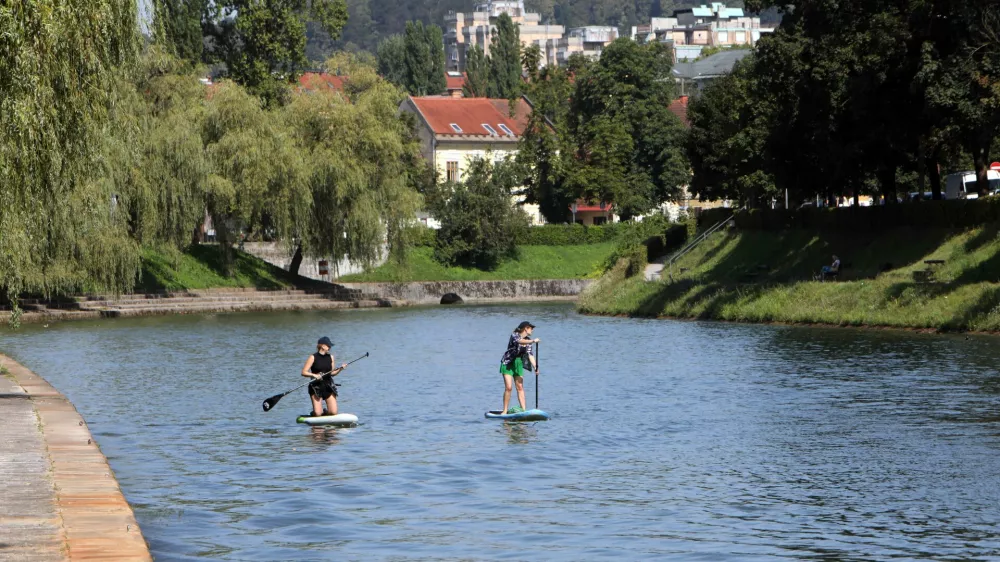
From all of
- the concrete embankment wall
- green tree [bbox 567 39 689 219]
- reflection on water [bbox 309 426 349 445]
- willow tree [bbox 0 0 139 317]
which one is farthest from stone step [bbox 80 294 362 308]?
reflection on water [bbox 309 426 349 445]

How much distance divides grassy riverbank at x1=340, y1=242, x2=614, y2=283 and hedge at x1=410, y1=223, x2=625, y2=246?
0.53m

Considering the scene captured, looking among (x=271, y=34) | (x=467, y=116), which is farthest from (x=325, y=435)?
(x=467, y=116)

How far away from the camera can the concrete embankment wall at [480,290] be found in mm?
82062

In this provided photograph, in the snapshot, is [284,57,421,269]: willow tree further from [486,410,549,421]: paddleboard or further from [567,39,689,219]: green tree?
[486,410,549,421]: paddleboard

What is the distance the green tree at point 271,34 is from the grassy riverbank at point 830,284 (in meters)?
27.0

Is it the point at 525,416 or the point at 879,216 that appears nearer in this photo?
the point at 525,416

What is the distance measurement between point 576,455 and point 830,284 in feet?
114

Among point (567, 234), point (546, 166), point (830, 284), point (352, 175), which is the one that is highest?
point (546, 166)

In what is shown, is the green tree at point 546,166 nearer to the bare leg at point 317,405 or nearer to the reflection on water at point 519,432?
the reflection on water at point 519,432

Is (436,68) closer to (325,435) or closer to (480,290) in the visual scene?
(480,290)

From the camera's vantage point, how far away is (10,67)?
64.5 feet

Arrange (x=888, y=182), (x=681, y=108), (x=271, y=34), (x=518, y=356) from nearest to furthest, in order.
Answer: (x=518, y=356), (x=888, y=182), (x=271, y=34), (x=681, y=108)

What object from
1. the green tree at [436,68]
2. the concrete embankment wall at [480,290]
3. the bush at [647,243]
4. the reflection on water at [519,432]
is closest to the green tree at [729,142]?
the bush at [647,243]

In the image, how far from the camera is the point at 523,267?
93562 mm
